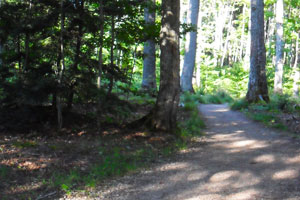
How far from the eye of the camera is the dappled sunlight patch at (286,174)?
17.7 feet

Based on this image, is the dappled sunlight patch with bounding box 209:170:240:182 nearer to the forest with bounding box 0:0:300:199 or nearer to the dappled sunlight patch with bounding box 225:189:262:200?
the dappled sunlight patch with bounding box 225:189:262:200

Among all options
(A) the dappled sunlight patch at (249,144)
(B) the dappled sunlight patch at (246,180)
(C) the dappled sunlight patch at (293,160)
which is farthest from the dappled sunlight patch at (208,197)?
(A) the dappled sunlight patch at (249,144)

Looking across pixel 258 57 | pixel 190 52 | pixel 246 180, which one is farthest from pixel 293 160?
pixel 190 52

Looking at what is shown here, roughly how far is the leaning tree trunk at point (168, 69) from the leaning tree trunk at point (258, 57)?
7.33 meters

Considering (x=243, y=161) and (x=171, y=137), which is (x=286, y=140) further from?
(x=171, y=137)

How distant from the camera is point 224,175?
5.70 m

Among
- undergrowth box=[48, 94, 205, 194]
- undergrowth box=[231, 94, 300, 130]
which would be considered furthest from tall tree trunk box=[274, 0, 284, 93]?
undergrowth box=[48, 94, 205, 194]

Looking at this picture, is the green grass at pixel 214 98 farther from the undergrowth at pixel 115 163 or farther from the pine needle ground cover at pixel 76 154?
the undergrowth at pixel 115 163

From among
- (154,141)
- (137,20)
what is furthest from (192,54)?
(154,141)

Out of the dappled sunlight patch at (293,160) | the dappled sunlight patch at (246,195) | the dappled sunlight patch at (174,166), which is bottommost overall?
the dappled sunlight patch at (174,166)

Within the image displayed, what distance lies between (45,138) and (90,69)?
7.27 feet

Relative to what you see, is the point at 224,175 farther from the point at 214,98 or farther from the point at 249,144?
the point at 214,98

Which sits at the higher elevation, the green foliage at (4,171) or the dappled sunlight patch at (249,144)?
the dappled sunlight patch at (249,144)

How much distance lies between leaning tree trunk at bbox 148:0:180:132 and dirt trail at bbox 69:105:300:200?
4.08 ft
